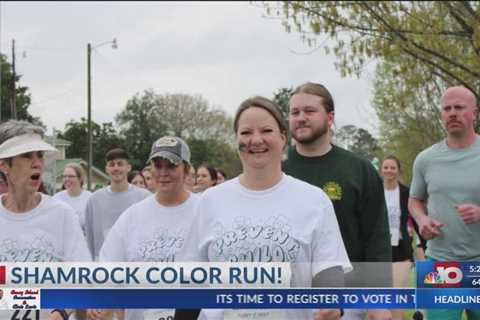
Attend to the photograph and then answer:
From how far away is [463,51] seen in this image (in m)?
12.6

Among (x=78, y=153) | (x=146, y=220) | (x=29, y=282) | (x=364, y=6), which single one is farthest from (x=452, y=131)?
(x=78, y=153)

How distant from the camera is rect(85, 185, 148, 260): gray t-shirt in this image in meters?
9.09

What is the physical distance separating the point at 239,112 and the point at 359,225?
1.45 m

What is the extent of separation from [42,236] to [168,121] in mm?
82519

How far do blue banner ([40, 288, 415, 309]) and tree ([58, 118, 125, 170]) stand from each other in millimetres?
57108

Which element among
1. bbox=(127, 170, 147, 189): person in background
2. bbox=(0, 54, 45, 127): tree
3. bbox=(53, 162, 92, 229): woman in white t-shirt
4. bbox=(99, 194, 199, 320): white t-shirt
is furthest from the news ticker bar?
bbox=(0, 54, 45, 127): tree

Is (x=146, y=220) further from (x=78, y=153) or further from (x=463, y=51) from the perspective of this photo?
(x=78, y=153)

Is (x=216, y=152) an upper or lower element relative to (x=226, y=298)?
upper

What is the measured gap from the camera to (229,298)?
4031 millimetres

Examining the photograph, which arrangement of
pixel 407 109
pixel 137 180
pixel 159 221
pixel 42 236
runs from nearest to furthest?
1. pixel 42 236
2. pixel 159 221
3. pixel 137 180
4. pixel 407 109

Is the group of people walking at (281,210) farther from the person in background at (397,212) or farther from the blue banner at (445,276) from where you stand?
the person in background at (397,212)

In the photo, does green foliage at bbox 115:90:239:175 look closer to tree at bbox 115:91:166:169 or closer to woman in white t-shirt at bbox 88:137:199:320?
tree at bbox 115:91:166:169

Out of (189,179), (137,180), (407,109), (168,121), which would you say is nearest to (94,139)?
(168,121)

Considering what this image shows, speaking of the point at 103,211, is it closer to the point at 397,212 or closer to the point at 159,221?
the point at 397,212
